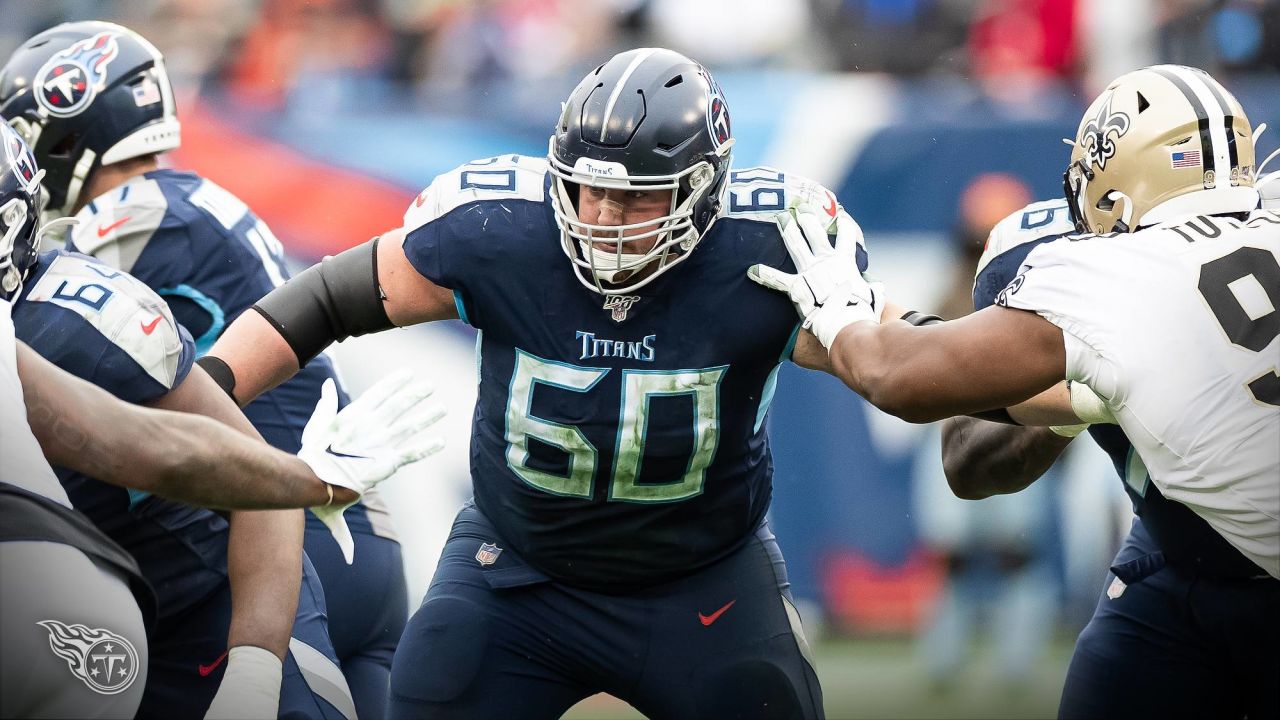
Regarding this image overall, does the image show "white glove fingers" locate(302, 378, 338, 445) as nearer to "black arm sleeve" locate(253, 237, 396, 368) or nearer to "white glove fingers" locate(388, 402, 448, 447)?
"white glove fingers" locate(388, 402, 448, 447)

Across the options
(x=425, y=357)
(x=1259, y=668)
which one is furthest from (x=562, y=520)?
(x=425, y=357)

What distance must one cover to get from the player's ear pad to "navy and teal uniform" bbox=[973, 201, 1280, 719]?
1510 millimetres

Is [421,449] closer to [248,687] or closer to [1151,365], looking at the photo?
[248,687]

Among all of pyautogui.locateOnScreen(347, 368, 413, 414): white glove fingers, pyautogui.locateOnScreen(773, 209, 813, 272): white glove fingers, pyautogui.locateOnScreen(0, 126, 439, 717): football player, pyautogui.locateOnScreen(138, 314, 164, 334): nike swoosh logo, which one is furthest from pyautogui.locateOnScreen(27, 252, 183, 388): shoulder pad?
pyautogui.locateOnScreen(773, 209, 813, 272): white glove fingers

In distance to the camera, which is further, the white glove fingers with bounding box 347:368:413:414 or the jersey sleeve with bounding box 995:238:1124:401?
the white glove fingers with bounding box 347:368:413:414

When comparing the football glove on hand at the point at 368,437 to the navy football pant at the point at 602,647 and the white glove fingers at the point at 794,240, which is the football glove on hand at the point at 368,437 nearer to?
the navy football pant at the point at 602,647

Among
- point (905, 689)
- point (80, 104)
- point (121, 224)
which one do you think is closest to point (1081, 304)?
point (121, 224)

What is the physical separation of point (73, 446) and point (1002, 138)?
14.5 ft

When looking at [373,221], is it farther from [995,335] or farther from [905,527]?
[995,335]

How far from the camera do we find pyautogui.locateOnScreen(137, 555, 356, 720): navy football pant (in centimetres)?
306

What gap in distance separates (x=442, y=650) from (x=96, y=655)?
33.9 inches

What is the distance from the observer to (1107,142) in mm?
2994

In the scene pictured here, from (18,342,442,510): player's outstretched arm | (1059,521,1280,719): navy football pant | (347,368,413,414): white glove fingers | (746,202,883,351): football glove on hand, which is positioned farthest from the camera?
(1059,521,1280,719): navy football pant

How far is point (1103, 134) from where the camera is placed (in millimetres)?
3020
